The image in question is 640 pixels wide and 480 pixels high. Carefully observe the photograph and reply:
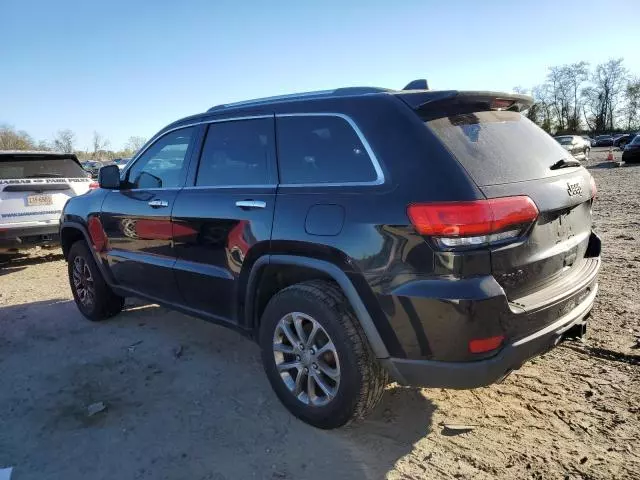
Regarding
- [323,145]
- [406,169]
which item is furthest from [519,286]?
[323,145]

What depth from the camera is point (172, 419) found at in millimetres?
3123

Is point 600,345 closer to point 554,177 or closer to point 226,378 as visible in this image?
point 554,177

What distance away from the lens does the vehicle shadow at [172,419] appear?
8.77ft

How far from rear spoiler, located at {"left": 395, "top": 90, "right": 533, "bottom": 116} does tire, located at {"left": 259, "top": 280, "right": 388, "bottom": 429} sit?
3.53ft

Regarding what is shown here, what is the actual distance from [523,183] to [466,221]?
19.2 inches

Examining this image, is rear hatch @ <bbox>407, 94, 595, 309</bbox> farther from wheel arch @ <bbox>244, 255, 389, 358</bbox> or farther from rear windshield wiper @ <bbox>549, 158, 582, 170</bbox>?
wheel arch @ <bbox>244, 255, 389, 358</bbox>

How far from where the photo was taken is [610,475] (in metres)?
2.43

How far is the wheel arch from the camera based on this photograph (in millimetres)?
2557

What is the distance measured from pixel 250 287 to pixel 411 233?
1.19 meters

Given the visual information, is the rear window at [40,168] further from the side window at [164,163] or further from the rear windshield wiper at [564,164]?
the rear windshield wiper at [564,164]

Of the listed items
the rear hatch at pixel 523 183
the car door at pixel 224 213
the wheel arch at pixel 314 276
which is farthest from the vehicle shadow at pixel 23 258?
the rear hatch at pixel 523 183

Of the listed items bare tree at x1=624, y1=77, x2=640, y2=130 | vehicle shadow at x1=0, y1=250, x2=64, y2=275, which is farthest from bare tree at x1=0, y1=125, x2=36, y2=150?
bare tree at x1=624, y1=77, x2=640, y2=130

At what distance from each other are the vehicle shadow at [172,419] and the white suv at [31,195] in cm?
290

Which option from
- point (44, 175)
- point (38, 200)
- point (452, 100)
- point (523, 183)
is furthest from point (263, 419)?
point (44, 175)
